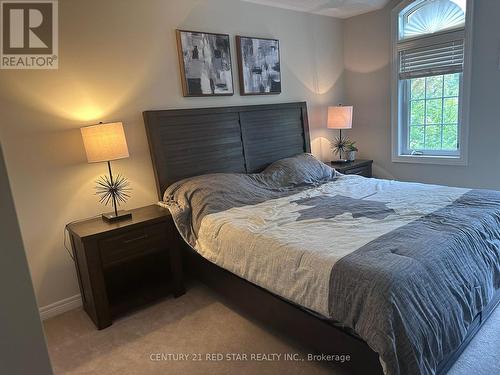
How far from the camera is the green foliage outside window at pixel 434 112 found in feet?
11.7

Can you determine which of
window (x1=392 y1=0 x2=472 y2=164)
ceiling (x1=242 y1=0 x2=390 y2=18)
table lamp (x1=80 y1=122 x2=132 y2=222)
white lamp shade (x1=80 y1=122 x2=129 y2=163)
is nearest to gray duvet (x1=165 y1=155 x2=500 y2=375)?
table lamp (x1=80 y1=122 x2=132 y2=222)

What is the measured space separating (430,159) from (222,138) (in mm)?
2344

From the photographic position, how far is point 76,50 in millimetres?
2434

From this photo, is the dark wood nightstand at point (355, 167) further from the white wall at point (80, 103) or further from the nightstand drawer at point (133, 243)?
the nightstand drawer at point (133, 243)

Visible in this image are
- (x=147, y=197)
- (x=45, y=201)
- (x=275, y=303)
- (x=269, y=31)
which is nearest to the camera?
(x=275, y=303)

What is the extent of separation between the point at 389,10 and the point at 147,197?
334 centimetres

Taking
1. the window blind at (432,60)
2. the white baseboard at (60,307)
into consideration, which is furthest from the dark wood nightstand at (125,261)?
the window blind at (432,60)

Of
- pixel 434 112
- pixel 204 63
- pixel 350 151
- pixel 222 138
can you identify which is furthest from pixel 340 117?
pixel 204 63

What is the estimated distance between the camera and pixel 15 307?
749mm

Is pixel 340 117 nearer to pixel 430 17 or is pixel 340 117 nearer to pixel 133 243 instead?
pixel 430 17

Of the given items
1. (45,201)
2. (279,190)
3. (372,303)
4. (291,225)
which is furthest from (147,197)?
(372,303)

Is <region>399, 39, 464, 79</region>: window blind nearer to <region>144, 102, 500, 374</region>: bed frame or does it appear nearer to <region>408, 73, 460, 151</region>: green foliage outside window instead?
<region>408, 73, 460, 151</region>: green foliage outside window

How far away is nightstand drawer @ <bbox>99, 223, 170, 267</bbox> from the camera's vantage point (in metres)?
2.29

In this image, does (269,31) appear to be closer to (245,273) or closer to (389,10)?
(389,10)
